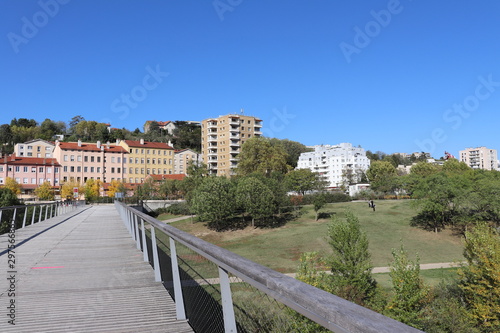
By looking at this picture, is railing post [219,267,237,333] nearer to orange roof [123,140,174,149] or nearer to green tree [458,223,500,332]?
green tree [458,223,500,332]

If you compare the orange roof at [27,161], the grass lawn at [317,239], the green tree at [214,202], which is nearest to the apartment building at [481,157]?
the grass lawn at [317,239]

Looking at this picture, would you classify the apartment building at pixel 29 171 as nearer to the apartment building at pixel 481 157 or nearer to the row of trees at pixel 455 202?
the row of trees at pixel 455 202

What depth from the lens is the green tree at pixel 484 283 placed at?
26422mm

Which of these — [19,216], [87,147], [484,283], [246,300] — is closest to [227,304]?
[246,300]

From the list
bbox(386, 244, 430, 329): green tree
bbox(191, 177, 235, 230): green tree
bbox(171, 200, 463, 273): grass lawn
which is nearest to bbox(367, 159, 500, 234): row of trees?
bbox(171, 200, 463, 273): grass lawn

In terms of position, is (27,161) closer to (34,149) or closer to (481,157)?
(34,149)

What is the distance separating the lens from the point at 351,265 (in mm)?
33031

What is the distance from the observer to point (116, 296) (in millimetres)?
4613

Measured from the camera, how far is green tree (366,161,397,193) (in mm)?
92500

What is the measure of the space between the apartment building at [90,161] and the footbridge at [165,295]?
284ft

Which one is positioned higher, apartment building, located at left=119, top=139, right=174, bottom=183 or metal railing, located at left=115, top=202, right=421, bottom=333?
apartment building, located at left=119, top=139, right=174, bottom=183

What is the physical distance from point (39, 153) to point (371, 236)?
8678cm

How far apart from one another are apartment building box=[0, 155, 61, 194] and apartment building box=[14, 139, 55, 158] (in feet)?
37.9

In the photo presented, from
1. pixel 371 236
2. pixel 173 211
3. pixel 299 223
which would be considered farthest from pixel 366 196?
pixel 173 211
